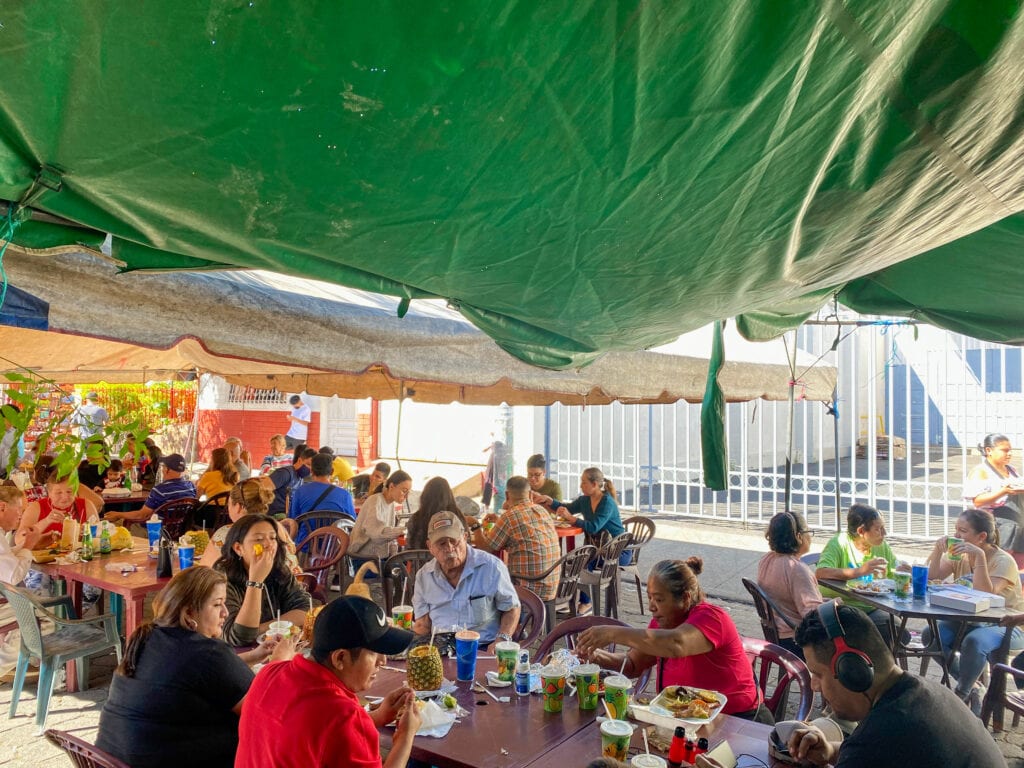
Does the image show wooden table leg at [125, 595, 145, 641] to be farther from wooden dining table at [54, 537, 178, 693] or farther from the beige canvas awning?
the beige canvas awning

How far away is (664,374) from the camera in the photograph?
24.0 ft

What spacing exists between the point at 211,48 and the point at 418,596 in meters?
3.90

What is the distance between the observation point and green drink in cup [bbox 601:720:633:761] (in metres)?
2.64

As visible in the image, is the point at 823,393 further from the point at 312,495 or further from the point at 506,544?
the point at 312,495

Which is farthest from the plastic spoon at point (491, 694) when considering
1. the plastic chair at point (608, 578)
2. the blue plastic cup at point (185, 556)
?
the plastic chair at point (608, 578)

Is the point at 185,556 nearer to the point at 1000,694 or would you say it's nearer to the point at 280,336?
the point at 280,336

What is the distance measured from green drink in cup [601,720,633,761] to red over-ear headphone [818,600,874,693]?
2.50 feet

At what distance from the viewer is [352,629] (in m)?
2.42

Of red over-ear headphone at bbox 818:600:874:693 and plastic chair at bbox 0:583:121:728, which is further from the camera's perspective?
plastic chair at bbox 0:583:121:728

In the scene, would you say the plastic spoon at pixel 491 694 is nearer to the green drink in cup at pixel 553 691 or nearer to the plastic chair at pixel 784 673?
the green drink in cup at pixel 553 691

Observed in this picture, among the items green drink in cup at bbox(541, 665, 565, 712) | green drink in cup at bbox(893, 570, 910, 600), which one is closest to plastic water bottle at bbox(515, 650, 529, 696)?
green drink in cup at bbox(541, 665, 565, 712)

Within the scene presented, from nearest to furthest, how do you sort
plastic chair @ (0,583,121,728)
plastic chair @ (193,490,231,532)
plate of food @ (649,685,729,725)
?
plate of food @ (649,685,729,725)
plastic chair @ (0,583,121,728)
plastic chair @ (193,490,231,532)

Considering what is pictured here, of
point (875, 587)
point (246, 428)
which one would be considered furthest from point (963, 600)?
point (246, 428)

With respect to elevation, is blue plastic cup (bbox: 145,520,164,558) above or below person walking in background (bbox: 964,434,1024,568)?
below
